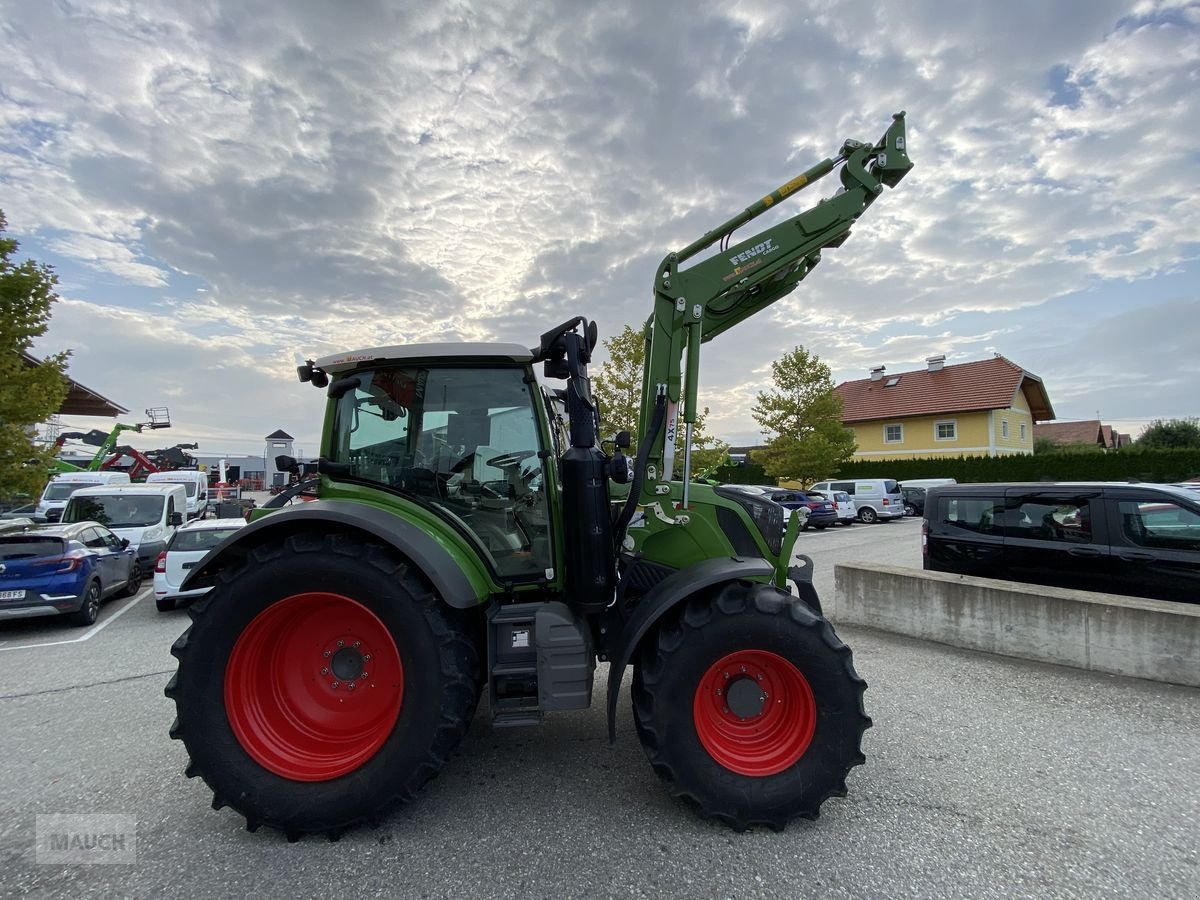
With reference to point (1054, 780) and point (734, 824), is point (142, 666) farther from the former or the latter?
point (1054, 780)

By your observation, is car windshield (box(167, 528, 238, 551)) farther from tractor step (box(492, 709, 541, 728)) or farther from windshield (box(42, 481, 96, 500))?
A: windshield (box(42, 481, 96, 500))

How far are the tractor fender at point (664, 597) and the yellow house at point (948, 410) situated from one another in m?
29.6

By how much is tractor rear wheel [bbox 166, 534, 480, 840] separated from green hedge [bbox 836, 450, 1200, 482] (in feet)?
89.8

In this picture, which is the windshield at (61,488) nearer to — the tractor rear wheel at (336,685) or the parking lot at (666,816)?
the parking lot at (666,816)

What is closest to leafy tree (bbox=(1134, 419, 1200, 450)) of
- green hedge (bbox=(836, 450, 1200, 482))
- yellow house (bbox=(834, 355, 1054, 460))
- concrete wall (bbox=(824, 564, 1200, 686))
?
yellow house (bbox=(834, 355, 1054, 460))

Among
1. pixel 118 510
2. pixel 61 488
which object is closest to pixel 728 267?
pixel 118 510

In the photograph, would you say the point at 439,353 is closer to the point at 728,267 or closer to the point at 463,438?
the point at 463,438

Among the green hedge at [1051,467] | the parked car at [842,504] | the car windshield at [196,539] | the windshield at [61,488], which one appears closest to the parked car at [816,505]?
the parked car at [842,504]

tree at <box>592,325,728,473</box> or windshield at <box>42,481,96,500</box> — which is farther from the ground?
tree at <box>592,325,728,473</box>

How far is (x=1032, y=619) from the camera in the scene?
518 centimetres

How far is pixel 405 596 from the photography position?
110 inches

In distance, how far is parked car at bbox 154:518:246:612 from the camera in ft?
26.4

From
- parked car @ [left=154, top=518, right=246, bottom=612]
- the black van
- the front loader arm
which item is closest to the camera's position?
the front loader arm

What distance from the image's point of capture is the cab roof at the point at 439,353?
3.21 metres
